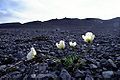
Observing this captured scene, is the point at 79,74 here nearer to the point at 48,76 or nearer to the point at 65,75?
the point at 65,75

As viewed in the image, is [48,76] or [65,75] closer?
[65,75]

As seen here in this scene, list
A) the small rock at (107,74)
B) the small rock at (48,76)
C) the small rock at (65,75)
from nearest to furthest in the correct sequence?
the small rock at (65,75), the small rock at (48,76), the small rock at (107,74)

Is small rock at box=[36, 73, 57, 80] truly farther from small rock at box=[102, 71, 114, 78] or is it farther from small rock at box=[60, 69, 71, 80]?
small rock at box=[102, 71, 114, 78]

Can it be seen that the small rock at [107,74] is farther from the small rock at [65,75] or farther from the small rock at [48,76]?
the small rock at [48,76]

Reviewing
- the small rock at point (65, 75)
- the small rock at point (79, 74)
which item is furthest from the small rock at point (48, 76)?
the small rock at point (79, 74)

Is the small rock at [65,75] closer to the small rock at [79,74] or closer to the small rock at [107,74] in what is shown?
the small rock at [79,74]

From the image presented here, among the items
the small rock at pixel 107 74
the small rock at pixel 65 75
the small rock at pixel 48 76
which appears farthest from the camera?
the small rock at pixel 107 74

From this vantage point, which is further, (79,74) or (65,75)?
(79,74)

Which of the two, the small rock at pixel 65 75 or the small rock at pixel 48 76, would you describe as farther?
the small rock at pixel 48 76

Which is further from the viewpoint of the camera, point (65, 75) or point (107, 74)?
point (107, 74)

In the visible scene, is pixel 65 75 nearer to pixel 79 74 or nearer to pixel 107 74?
pixel 79 74

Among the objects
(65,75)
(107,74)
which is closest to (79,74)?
(65,75)

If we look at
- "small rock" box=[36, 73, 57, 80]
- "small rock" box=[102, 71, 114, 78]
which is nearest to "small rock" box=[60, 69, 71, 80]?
"small rock" box=[36, 73, 57, 80]

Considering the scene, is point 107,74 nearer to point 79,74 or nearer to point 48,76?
point 79,74
